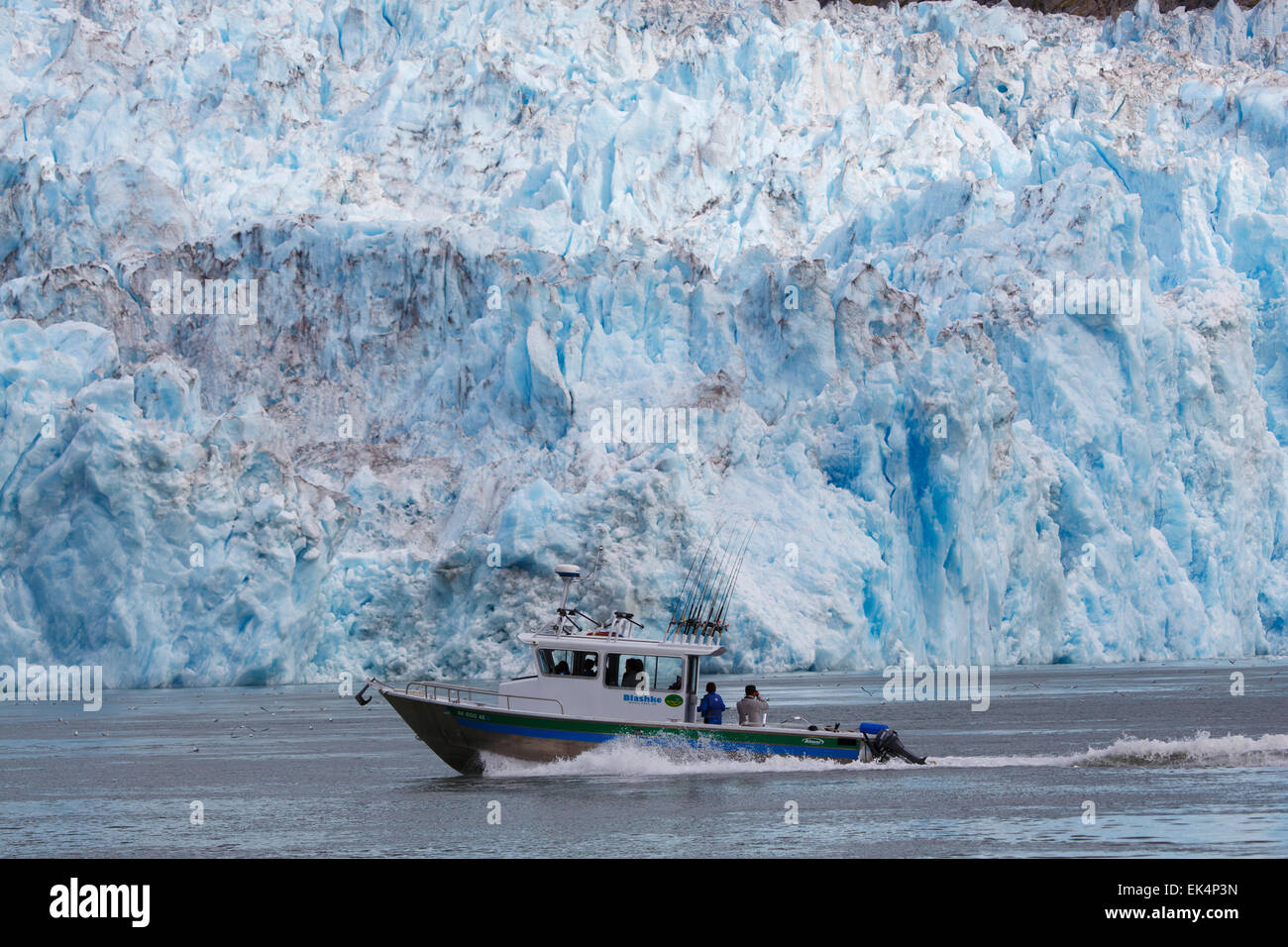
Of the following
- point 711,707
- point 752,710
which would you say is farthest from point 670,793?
point 752,710

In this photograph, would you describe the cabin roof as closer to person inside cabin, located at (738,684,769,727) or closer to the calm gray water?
person inside cabin, located at (738,684,769,727)

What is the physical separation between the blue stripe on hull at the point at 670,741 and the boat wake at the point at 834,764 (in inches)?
3.5

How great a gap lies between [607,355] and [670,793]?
2884 centimetres

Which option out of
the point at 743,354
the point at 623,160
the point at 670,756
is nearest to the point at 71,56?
the point at 623,160

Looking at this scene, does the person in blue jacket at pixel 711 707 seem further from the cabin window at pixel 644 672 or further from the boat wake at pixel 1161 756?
the boat wake at pixel 1161 756

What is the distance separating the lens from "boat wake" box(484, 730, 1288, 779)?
61.1 ft

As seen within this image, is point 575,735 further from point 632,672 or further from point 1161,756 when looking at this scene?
point 1161,756

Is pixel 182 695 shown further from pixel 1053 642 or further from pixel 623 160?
pixel 623 160

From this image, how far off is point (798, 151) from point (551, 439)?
979 inches

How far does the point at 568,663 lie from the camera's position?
18750mm

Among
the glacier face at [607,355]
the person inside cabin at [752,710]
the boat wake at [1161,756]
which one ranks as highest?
the glacier face at [607,355]

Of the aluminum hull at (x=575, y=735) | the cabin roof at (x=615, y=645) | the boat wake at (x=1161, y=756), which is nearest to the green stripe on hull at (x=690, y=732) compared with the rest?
the aluminum hull at (x=575, y=735)

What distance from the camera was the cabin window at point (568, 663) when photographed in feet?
61.2

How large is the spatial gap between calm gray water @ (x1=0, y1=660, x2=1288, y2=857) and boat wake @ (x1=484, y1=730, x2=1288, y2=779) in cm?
3
